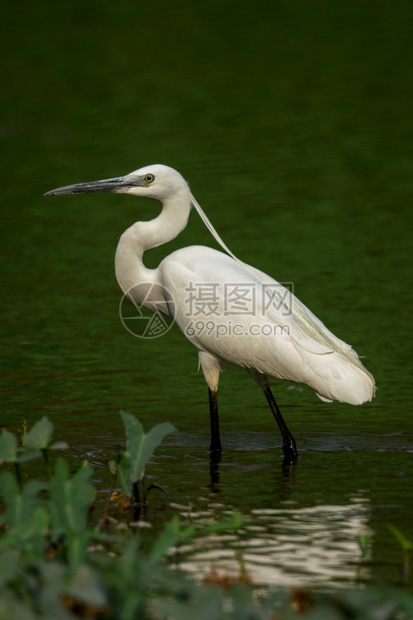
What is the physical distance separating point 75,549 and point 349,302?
20.2 ft

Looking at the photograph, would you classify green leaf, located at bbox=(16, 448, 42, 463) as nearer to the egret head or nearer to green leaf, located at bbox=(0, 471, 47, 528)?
green leaf, located at bbox=(0, 471, 47, 528)

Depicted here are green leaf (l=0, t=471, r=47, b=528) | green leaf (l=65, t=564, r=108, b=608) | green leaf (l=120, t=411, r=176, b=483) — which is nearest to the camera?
green leaf (l=65, t=564, r=108, b=608)

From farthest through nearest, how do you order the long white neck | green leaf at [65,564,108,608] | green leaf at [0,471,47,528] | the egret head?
1. the long white neck
2. the egret head
3. green leaf at [0,471,47,528]
4. green leaf at [65,564,108,608]

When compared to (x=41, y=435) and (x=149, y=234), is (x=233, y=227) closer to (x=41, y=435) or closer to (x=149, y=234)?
(x=149, y=234)

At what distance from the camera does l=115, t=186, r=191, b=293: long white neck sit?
6.92 m

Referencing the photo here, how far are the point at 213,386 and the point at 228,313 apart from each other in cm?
45

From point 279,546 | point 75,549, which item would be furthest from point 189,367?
point 75,549

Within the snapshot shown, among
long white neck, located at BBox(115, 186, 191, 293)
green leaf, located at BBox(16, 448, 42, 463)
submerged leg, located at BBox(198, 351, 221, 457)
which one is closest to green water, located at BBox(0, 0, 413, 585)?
submerged leg, located at BBox(198, 351, 221, 457)

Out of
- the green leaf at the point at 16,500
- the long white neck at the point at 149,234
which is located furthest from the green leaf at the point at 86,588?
the long white neck at the point at 149,234

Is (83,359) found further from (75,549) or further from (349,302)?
(75,549)

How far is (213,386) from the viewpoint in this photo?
6.75 metres

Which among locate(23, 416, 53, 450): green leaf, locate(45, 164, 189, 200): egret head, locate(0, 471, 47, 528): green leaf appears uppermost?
locate(45, 164, 189, 200): egret head

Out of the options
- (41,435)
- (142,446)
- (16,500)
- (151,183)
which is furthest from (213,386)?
(16,500)

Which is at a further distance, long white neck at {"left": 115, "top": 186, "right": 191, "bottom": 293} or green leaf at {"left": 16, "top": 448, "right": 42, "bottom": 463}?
long white neck at {"left": 115, "top": 186, "right": 191, "bottom": 293}
